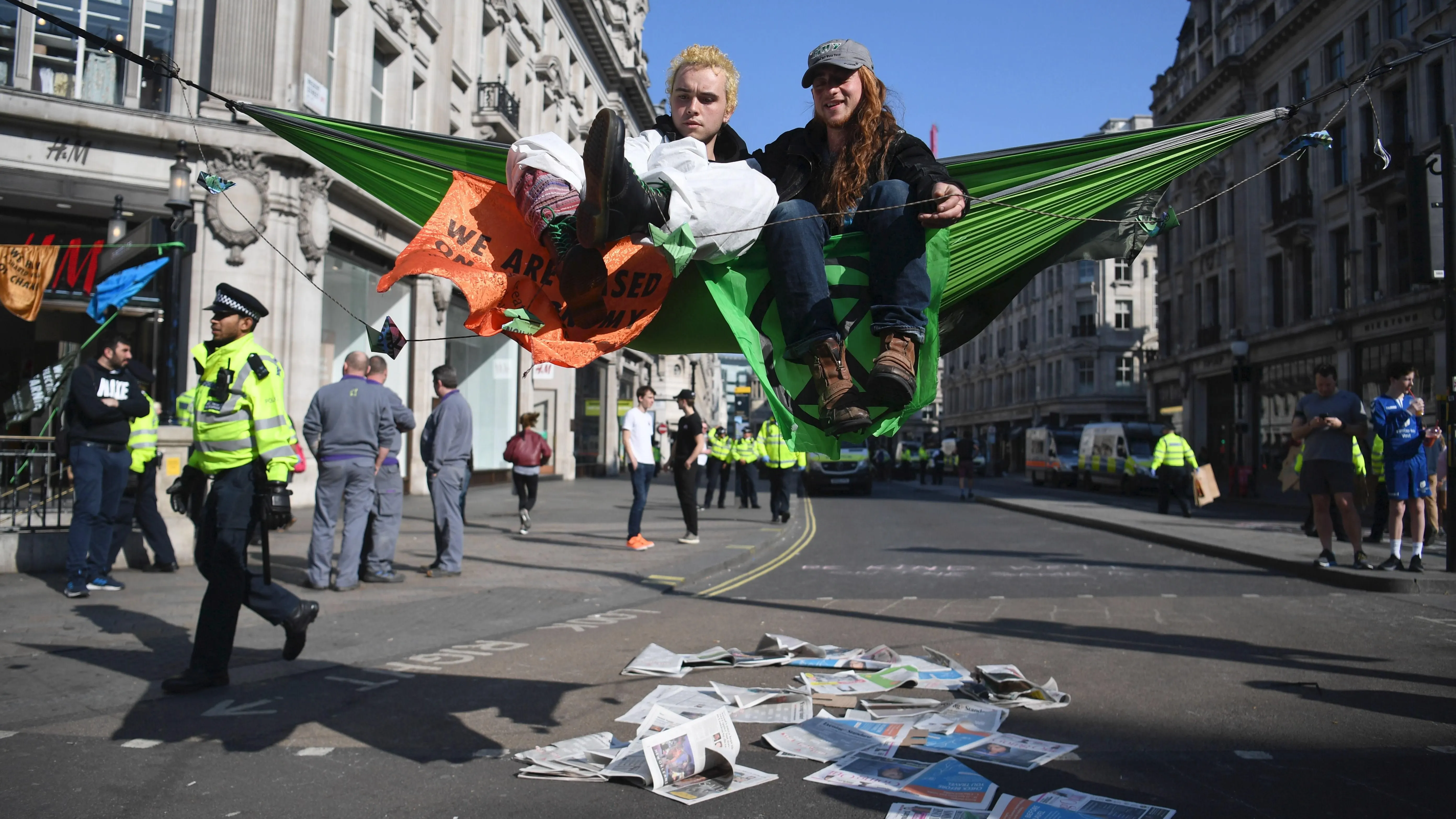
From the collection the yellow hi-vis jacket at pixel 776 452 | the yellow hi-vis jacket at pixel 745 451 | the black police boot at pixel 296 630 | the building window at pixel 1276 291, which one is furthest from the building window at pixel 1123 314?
the black police boot at pixel 296 630

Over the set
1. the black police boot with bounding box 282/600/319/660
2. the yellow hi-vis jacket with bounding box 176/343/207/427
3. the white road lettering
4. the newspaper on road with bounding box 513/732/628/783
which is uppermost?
the yellow hi-vis jacket with bounding box 176/343/207/427

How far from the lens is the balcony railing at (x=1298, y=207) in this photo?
30156 millimetres

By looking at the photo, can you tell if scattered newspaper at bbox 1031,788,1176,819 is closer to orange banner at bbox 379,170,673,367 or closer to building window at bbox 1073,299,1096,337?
orange banner at bbox 379,170,673,367

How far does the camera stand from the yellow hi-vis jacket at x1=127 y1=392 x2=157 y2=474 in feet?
26.6

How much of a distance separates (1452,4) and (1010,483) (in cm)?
2335

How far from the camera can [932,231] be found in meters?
2.91

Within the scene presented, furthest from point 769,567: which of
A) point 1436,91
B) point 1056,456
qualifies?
point 1056,456

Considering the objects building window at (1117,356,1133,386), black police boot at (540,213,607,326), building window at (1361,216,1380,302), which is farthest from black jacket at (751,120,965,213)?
building window at (1117,356,1133,386)

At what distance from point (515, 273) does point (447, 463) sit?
6.42 metres

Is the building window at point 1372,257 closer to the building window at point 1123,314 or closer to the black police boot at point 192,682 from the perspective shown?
the black police boot at point 192,682

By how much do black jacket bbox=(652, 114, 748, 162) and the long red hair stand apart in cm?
35

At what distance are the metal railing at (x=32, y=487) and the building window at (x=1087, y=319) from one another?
61.9 meters

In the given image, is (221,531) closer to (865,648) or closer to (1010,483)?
(865,648)

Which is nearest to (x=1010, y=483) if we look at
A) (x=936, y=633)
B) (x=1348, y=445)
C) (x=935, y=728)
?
(x=1348, y=445)
